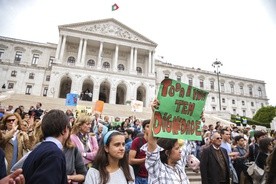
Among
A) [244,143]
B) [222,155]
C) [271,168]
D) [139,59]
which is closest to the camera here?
[271,168]

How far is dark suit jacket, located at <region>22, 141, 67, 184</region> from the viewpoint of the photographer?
1607 millimetres

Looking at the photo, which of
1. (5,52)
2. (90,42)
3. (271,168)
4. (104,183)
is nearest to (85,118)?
(104,183)

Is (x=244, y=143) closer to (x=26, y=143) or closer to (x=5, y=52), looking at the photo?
(x=26, y=143)

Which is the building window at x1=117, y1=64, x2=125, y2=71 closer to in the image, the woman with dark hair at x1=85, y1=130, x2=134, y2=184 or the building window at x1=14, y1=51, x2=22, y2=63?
the building window at x1=14, y1=51, x2=22, y2=63

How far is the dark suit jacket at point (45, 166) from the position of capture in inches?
63.3

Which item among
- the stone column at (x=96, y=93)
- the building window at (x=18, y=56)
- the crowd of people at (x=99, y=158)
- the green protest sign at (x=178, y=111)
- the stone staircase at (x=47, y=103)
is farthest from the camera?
the building window at (x=18, y=56)

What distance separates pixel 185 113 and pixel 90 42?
40.3 m

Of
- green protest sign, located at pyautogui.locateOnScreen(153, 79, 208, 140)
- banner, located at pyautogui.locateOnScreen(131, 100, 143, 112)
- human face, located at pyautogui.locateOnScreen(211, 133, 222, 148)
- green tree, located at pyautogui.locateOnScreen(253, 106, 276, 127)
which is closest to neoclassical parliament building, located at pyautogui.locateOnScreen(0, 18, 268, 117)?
green tree, located at pyautogui.locateOnScreen(253, 106, 276, 127)

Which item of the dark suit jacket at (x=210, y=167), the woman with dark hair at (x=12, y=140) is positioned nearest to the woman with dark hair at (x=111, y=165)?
the woman with dark hair at (x=12, y=140)

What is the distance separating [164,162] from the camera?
2.71 meters

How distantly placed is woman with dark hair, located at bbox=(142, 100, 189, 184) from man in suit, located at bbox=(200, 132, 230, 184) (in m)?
1.61

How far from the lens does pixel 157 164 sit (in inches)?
97.6

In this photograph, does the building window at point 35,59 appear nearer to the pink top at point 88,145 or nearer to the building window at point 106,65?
the building window at point 106,65

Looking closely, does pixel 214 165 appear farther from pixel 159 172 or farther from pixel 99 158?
pixel 99 158
